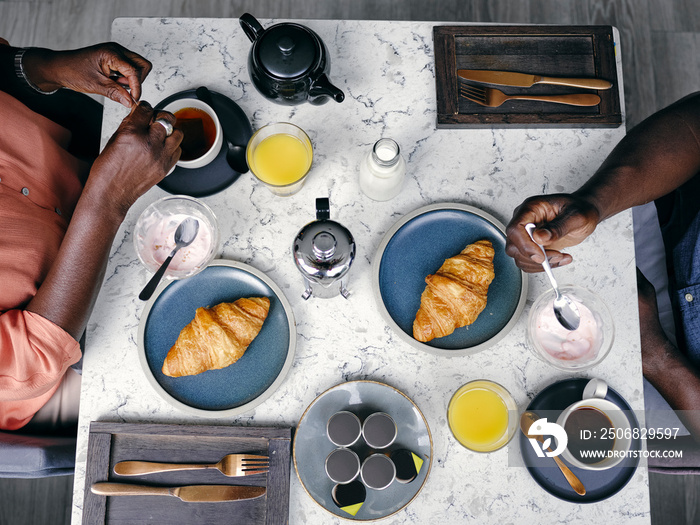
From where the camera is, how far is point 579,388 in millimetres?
1075

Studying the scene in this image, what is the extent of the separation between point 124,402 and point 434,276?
751mm

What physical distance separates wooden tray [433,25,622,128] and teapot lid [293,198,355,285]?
0.43 m

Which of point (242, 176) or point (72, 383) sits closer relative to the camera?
point (242, 176)

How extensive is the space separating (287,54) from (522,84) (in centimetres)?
56

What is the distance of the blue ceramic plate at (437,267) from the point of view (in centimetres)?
109

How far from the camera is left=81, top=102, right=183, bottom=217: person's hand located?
102 centimetres

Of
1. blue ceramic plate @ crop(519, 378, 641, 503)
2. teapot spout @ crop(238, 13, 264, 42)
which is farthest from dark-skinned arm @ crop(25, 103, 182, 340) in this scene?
blue ceramic plate @ crop(519, 378, 641, 503)

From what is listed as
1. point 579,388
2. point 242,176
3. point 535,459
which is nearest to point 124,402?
point 242,176

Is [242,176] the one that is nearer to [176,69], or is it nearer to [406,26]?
[176,69]

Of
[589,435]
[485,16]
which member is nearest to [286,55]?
[589,435]

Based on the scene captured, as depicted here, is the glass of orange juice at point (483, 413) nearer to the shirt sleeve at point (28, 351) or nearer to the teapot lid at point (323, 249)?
the teapot lid at point (323, 249)

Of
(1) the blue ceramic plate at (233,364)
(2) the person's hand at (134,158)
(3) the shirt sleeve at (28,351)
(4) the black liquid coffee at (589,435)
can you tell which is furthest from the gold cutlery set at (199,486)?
(4) the black liquid coffee at (589,435)

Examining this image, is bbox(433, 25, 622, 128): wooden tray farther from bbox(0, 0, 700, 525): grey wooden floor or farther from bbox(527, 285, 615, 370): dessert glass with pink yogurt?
bbox(0, 0, 700, 525): grey wooden floor

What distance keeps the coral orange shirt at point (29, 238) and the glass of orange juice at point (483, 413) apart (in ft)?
2.83
